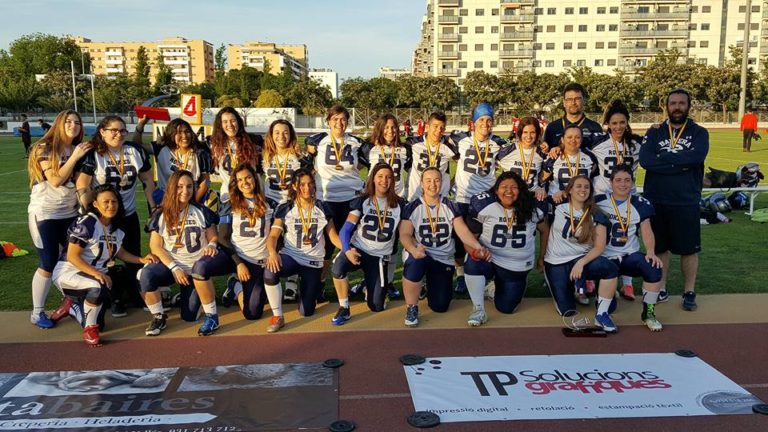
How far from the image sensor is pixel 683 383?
12.7 ft

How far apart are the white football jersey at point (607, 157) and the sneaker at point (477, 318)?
5.41ft

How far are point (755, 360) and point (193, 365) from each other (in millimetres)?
4016

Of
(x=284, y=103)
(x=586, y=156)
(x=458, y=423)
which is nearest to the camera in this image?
(x=458, y=423)

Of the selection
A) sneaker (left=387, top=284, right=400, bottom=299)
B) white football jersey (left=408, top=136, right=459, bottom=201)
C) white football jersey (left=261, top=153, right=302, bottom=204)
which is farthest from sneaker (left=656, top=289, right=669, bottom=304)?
white football jersey (left=261, top=153, right=302, bottom=204)

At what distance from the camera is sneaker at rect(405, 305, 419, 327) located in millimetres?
4996

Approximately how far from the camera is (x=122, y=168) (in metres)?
5.31

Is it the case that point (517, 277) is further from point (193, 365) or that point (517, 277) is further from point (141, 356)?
point (141, 356)

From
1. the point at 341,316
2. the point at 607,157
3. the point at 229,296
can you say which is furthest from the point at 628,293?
the point at 229,296

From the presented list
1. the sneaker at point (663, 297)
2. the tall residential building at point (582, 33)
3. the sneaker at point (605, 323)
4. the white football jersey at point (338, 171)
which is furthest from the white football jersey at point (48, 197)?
the tall residential building at point (582, 33)

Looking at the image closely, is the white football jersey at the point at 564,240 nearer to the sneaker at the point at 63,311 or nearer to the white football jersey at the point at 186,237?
the white football jersey at the point at 186,237

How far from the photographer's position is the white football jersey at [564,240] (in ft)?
16.9

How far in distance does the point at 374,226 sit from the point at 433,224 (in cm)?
53

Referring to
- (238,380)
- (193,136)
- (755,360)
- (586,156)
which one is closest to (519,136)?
(586,156)

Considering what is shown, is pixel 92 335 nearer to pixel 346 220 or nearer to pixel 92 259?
pixel 92 259
